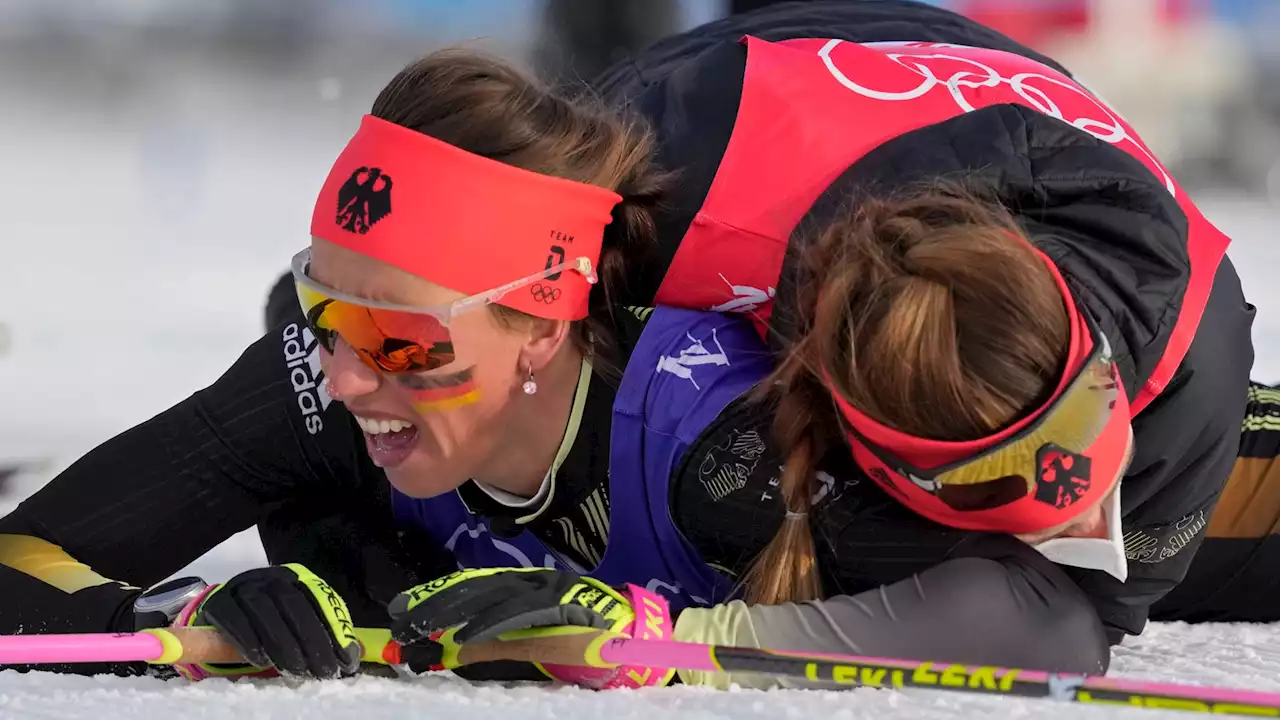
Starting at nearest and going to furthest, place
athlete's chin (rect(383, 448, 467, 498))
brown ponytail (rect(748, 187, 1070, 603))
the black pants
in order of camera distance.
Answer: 1. brown ponytail (rect(748, 187, 1070, 603))
2. athlete's chin (rect(383, 448, 467, 498))
3. the black pants

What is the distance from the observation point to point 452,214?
64.7 inches

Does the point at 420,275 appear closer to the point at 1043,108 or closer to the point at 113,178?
the point at 1043,108

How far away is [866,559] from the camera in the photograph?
5.28 feet

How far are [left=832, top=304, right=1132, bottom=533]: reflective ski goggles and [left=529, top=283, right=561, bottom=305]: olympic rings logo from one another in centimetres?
39

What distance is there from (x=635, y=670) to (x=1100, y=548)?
1.74 ft

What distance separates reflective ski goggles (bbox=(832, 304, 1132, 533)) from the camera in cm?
143

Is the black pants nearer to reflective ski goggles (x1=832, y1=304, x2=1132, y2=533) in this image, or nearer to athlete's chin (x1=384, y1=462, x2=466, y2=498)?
reflective ski goggles (x1=832, y1=304, x2=1132, y2=533)

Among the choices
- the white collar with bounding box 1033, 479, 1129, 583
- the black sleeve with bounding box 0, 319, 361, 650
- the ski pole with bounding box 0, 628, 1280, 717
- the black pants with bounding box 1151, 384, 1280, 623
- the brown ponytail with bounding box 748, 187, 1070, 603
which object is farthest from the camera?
the black pants with bounding box 1151, 384, 1280, 623

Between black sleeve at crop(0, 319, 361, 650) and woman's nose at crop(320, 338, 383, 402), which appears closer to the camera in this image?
woman's nose at crop(320, 338, 383, 402)

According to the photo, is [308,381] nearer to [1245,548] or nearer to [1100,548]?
[1100,548]

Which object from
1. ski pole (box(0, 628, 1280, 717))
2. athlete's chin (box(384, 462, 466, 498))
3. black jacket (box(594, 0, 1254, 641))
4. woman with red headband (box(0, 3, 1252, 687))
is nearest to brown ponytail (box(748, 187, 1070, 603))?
woman with red headband (box(0, 3, 1252, 687))

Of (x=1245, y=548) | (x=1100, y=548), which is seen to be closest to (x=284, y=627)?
(x=1100, y=548)

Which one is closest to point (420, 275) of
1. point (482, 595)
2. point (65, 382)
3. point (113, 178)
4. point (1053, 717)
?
point (482, 595)

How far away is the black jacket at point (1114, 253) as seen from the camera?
161 cm
